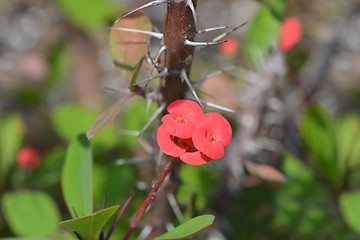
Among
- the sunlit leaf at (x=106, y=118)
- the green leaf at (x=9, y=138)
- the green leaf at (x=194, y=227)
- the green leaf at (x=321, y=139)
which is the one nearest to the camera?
the green leaf at (x=194, y=227)

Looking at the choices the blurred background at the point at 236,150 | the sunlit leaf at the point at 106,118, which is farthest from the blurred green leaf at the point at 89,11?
the sunlit leaf at the point at 106,118

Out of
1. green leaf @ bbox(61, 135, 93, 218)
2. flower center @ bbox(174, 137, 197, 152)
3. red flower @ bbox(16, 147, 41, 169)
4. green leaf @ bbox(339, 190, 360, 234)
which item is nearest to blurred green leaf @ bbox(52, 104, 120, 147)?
red flower @ bbox(16, 147, 41, 169)

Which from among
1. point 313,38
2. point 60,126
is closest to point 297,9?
point 313,38

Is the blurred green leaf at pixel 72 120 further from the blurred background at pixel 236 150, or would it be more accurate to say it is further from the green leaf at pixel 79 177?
the green leaf at pixel 79 177

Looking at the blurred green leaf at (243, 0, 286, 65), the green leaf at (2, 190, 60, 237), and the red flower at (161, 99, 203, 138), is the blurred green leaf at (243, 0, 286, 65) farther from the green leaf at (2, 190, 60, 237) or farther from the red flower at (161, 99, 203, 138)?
the green leaf at (2, 190, 60, 237)

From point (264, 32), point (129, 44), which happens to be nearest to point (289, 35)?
point (264, 32)

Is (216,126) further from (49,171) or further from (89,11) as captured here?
(89,11)
